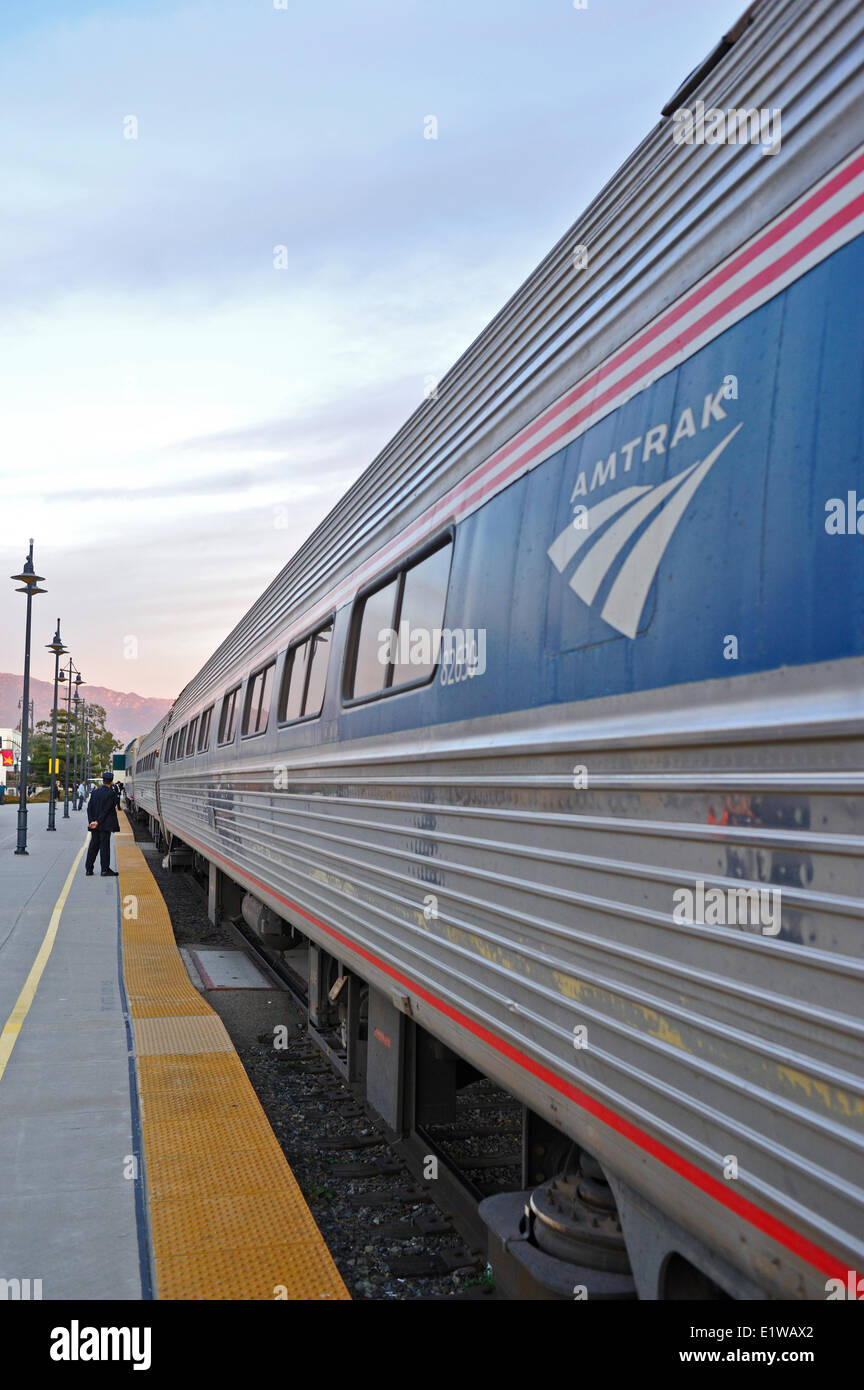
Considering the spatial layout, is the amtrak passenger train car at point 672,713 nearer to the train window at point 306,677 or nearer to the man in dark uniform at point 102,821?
the train window at point 306,677

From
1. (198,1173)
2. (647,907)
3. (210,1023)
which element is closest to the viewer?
(647,907)

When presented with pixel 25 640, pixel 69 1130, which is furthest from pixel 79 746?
pixel 69 1130

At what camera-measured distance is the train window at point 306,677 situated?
5820 millimetres

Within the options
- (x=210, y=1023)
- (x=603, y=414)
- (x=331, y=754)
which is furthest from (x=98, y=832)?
(x=603, y=414)

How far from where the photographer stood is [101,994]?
7520mm

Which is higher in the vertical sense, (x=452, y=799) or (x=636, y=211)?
(x=636, y=211)

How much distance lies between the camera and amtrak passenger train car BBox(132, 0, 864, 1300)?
1712mm

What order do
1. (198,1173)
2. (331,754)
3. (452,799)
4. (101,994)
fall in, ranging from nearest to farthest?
(452,799) → (198,1173) → (331,754) → (101,994)

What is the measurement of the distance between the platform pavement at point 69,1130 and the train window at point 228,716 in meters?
2.06

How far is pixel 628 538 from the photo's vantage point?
2.36m

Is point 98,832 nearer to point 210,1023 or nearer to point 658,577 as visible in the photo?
point 210,1023

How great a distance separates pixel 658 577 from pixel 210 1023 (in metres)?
5.33

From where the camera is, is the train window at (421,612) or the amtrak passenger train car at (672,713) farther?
the train window at (421,612)

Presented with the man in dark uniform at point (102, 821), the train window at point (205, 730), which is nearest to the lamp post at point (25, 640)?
the man in dark uniform at point (102, 821)
